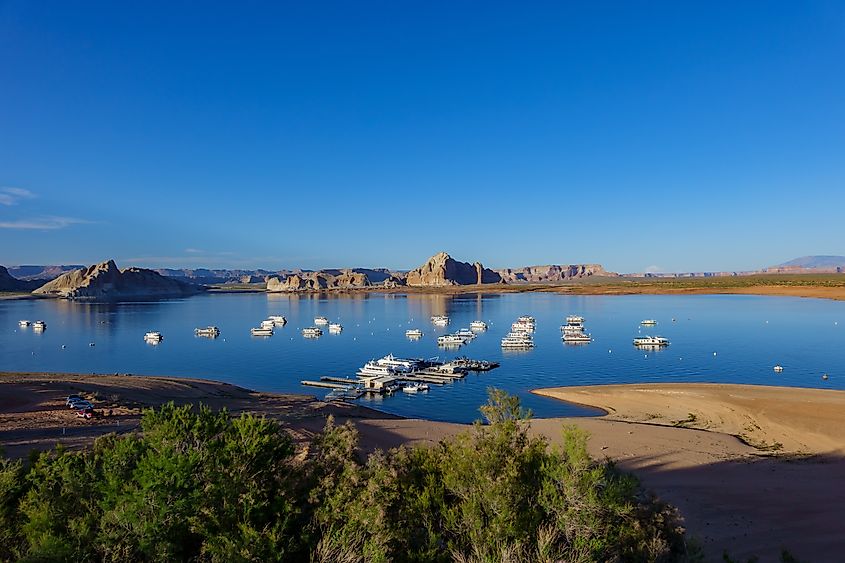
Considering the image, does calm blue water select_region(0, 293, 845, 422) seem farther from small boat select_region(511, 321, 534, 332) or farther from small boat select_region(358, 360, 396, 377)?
small boat select_region(358, 360, 396, 377)

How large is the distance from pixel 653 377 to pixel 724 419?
15.5 metres

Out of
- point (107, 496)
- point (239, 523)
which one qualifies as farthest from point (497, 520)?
point (107, 496)

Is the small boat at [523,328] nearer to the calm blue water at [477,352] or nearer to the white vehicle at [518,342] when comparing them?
the calm blue water at [477,352]

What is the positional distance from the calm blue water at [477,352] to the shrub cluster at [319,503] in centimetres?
2676

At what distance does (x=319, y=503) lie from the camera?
941cm

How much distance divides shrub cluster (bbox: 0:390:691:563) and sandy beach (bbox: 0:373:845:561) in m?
7.23

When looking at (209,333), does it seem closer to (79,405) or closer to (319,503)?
(79,405)

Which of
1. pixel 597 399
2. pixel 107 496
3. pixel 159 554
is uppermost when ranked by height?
pixel 107 496

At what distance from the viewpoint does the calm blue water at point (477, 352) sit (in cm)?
4689

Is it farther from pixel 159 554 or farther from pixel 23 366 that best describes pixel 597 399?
pixel 23 366

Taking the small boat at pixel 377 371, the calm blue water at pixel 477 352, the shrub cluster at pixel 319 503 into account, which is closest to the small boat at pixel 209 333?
the calm blue water at pixel 477 352

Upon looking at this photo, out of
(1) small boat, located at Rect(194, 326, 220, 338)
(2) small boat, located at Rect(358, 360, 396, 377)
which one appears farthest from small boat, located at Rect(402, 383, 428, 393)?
(1) small boat, located at Rect(194, 326, 220, 338)

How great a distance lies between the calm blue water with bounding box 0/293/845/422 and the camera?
46.9m

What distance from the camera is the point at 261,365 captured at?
58.6 m
